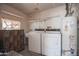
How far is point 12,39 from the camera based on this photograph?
4.08 feet

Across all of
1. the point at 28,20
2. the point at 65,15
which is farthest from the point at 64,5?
the point at 28,20

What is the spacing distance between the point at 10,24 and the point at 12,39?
0.16m

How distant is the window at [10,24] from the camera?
4.07 feet

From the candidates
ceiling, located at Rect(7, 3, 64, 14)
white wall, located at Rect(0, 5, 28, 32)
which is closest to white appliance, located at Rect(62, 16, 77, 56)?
ceiling, located at Rect(7, 3, 64, 14)

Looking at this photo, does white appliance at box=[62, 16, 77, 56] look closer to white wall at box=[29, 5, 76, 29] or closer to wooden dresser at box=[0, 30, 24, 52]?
white wall at box=[29, 5, 76, 29]

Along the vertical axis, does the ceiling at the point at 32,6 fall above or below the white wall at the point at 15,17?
above

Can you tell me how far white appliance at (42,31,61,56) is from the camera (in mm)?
1226

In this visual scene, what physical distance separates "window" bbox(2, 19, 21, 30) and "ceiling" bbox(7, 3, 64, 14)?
154 millimetres

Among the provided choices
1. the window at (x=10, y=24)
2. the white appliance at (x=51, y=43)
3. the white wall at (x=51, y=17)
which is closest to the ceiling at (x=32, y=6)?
the white wall at (x=51, y=17)

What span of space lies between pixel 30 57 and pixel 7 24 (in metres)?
0.43

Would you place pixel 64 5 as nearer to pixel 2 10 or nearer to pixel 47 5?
pixel 47 5

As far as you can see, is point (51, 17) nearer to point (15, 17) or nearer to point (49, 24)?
point (49, 24)

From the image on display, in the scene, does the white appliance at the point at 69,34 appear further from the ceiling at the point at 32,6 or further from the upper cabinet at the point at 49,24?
the ceiling at the point at 32,6

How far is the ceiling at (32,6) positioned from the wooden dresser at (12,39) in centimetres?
24
